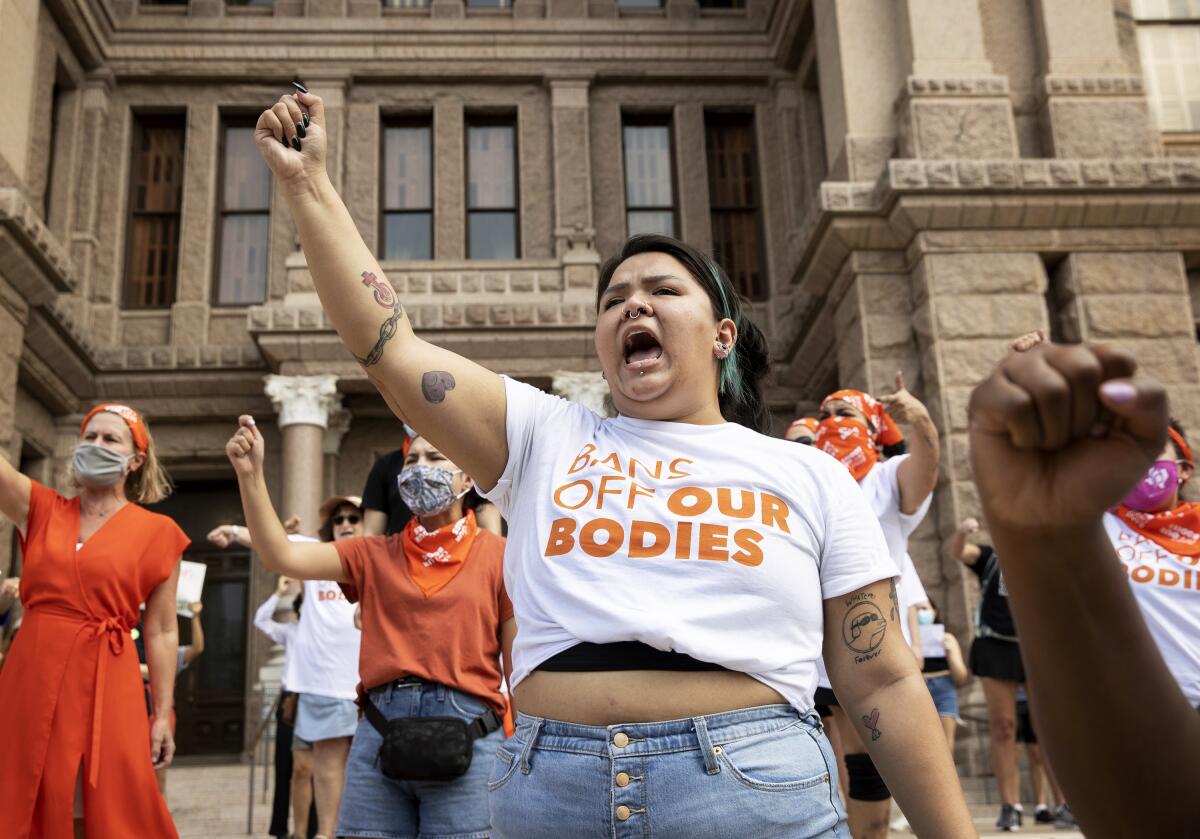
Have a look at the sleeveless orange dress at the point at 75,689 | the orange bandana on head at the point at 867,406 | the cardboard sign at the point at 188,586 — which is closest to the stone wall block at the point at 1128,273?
the orange bandana on head at the point at 867,406

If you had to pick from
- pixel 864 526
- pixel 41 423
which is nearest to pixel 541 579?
pixel 864 526

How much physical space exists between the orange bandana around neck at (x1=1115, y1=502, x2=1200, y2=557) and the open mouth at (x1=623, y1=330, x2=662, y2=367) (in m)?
2.60

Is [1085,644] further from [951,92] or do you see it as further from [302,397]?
[302,397]

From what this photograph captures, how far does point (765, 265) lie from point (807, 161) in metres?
1.61

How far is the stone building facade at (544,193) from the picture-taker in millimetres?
10109

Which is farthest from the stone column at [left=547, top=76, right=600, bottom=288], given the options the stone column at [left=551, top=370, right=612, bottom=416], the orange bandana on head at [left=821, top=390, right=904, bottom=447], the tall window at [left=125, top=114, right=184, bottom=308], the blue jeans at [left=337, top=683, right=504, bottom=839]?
the blue jeans at [left=337, top=683, right=504, bottom=839]

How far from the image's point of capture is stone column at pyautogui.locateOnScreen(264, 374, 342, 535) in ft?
43.6

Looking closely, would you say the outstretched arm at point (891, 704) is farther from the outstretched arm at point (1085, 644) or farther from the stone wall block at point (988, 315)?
the stone wall block at point (988, 315)

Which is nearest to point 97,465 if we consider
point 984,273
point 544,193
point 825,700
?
point 825,700

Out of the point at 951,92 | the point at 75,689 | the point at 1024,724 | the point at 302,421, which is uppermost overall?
the point at 951,92

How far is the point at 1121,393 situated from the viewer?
87 centimetres

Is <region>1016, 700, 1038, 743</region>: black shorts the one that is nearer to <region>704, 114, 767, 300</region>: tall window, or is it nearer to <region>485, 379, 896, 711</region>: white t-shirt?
<region>485, 379, 896, 711</region>: white t-shirt

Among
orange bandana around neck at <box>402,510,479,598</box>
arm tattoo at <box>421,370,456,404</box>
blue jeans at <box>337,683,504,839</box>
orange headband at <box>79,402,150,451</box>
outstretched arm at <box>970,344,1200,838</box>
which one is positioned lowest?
blue jeans at <box>337,683,504,839</box>

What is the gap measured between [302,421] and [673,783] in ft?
40.7
